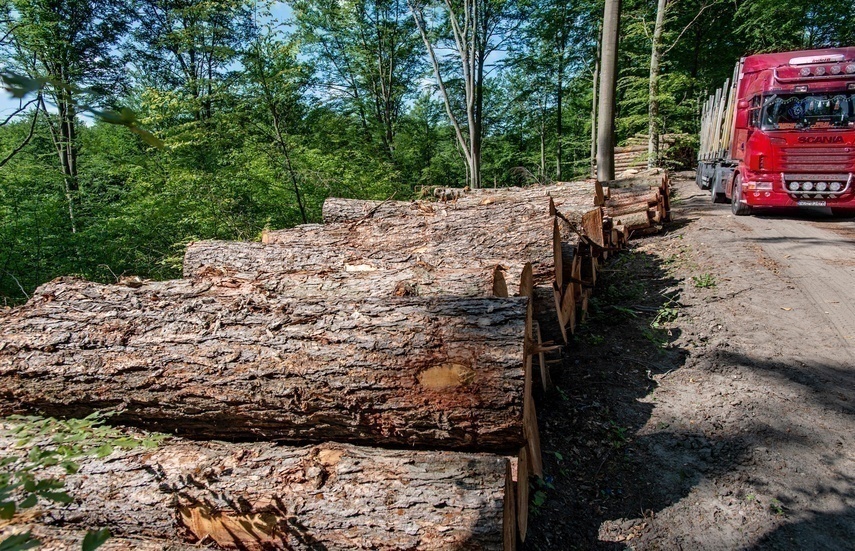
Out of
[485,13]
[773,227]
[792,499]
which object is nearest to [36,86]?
[792,499]

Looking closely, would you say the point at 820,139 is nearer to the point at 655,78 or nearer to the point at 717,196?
the point at 717,196

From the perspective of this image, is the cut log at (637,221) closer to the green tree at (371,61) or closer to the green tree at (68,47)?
the green tree at (68,47)

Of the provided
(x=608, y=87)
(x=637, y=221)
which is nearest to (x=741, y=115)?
(x=608, y=87)

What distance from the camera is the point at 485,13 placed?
20.3 metres

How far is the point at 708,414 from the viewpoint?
4.02 meters

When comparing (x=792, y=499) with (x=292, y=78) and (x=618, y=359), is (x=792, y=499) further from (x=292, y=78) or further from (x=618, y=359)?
(x=292, y=78)

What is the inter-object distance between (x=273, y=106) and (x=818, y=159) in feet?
A: 34.0

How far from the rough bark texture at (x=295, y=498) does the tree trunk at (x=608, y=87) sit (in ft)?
34.7

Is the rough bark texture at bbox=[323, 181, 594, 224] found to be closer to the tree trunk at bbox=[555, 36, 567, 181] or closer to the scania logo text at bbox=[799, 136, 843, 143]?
the scania logo text at bbox=[799, 136, 843, 143]

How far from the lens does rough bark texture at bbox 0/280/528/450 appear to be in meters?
2.77

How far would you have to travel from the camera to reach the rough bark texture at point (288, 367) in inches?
109

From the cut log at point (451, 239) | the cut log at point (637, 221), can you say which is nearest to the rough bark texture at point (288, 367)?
the cut log at point (451, 239)

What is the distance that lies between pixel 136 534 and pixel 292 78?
8.94 metres

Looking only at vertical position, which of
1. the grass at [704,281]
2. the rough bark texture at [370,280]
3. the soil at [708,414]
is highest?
the rough bark texture at [370,280]
